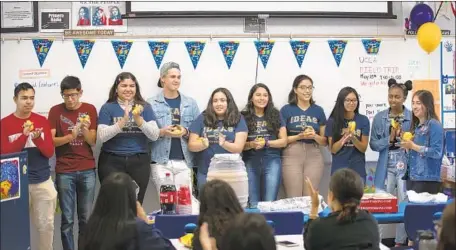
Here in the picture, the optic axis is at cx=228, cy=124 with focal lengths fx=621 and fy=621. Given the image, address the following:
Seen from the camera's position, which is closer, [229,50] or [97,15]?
[97,15]

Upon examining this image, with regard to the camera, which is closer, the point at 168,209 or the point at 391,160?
the point at 168,209

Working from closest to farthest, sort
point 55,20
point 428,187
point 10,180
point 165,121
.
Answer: point 10,180, point 428,187, point 165,121, point 55,20

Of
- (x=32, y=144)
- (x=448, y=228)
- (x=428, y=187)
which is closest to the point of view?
(x=448, y=228)

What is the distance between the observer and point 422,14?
613 cm

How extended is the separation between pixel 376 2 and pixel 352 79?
2.60 feet

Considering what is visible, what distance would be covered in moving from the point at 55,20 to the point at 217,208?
3400mm

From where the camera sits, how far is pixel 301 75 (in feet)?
19.5

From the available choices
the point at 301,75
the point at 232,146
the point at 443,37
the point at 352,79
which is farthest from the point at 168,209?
the point at 443,37

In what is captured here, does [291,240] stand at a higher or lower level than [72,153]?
lower

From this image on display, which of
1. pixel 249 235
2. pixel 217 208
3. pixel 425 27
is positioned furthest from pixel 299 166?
pixel 249 235

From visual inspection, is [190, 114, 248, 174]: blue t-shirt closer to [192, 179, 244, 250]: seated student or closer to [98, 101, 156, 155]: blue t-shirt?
[98, 101, 156, 155]: blue t-shirt

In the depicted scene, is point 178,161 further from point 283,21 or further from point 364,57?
point 364,57

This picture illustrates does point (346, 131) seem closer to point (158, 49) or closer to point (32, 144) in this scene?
point (158, 49)

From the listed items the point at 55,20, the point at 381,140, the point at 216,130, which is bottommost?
the point at 381,140
